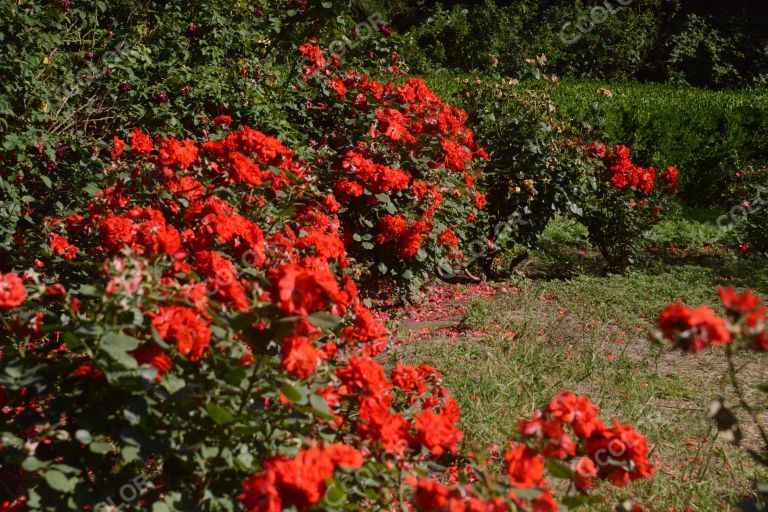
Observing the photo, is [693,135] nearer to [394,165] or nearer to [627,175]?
[627,175]

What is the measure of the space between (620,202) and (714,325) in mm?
4764

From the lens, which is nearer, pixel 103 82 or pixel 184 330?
pixel 184 330

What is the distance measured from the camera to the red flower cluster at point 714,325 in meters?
1.39

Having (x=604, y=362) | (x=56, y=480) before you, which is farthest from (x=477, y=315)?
(x=56, y=480)

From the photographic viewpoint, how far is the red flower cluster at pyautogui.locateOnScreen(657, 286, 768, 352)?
1.39 m

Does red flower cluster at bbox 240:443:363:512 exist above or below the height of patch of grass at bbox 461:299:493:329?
above

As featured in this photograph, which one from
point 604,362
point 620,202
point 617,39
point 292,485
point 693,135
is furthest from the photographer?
point 617,39

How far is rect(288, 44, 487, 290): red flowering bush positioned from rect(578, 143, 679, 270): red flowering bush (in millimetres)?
1277

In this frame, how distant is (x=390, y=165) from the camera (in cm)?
432

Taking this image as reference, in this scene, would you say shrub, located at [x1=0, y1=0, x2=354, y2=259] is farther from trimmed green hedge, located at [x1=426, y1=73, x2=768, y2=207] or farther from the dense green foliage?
the dense green foliage

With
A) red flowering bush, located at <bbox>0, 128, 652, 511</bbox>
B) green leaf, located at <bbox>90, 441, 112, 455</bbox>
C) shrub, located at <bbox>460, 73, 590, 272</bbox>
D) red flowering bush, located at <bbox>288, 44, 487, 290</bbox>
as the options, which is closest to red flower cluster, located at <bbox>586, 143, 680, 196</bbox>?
shrub, located at <bbox>460, 73, 590, 272</bbox>

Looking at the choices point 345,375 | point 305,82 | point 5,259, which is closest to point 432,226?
point 305,82

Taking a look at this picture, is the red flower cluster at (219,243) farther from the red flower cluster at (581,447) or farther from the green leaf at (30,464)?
the red flower cluster at (581,447)

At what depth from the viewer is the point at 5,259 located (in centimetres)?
359
